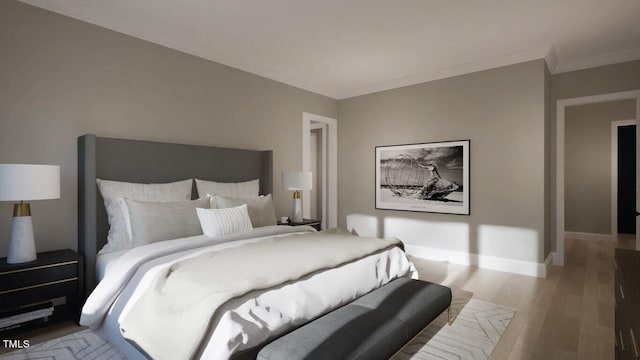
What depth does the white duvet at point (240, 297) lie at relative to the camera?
1.64 meters

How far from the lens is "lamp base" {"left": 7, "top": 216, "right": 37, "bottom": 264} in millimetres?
2473

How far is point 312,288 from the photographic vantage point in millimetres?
2072

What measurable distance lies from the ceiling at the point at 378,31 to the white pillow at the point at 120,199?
1.52m

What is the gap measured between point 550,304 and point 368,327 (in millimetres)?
2352

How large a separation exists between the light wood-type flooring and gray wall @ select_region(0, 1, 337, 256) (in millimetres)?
1296

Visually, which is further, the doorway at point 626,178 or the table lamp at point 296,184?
the doorway at point 626,178

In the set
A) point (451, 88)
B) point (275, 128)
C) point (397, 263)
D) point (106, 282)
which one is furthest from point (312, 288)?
point (451, 88)

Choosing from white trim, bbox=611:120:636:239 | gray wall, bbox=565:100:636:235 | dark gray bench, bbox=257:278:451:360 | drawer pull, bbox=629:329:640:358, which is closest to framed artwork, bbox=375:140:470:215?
dark gray bench, bbox=257:278:451:360

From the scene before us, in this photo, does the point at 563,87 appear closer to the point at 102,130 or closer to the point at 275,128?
the point at 275,128

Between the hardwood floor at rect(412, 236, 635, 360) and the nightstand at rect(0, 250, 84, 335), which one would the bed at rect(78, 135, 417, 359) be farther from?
the hardwood floor at rect(412, 236, 635, 360)

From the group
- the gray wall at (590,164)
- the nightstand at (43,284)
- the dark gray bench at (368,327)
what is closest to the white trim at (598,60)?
the gray wall at (590,164)

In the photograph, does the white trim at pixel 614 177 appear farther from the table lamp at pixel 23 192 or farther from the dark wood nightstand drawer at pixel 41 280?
the table lamp at pixel 23 192

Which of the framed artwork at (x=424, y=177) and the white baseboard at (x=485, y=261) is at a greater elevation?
the framed artwork at (x=424, y=177)

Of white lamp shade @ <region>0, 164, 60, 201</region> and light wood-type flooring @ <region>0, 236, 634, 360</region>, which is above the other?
white lamp shade @ <region>0, 164, 60, 201</region>
